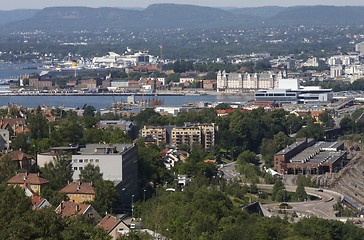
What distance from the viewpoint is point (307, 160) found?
2453 centimetres

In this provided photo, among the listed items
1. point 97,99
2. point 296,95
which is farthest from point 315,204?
point 97,99

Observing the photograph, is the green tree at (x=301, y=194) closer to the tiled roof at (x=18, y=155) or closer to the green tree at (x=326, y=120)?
the tiled roof at (x=18, y=155)

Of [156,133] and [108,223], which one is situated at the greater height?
[108,223]

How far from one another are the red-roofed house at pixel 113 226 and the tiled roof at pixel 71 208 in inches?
16.9

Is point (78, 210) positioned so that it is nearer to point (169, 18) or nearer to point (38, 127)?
point (38, 127)

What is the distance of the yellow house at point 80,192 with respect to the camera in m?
16.0

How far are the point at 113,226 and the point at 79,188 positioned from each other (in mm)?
2544

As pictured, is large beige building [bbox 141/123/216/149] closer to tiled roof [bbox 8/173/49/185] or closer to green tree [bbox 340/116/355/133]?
green tree [bbox 340/116/355/133]

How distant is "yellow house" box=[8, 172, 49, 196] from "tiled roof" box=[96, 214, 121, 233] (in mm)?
2136

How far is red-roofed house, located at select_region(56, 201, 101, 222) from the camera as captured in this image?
14431mm

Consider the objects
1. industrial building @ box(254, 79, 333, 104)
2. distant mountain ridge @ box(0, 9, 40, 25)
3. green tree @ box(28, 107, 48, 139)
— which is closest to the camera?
green tree @ box(28, 107, 48, 139)

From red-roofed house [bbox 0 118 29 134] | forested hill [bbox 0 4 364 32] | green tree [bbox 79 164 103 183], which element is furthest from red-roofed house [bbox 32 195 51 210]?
forested hill [bbox 0 4 364 32]

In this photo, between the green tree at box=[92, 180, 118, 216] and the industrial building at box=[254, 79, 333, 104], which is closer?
the green tree at box=[92, 180, 118, 216]

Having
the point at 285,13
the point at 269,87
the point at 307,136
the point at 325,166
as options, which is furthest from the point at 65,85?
the point at 285,13
